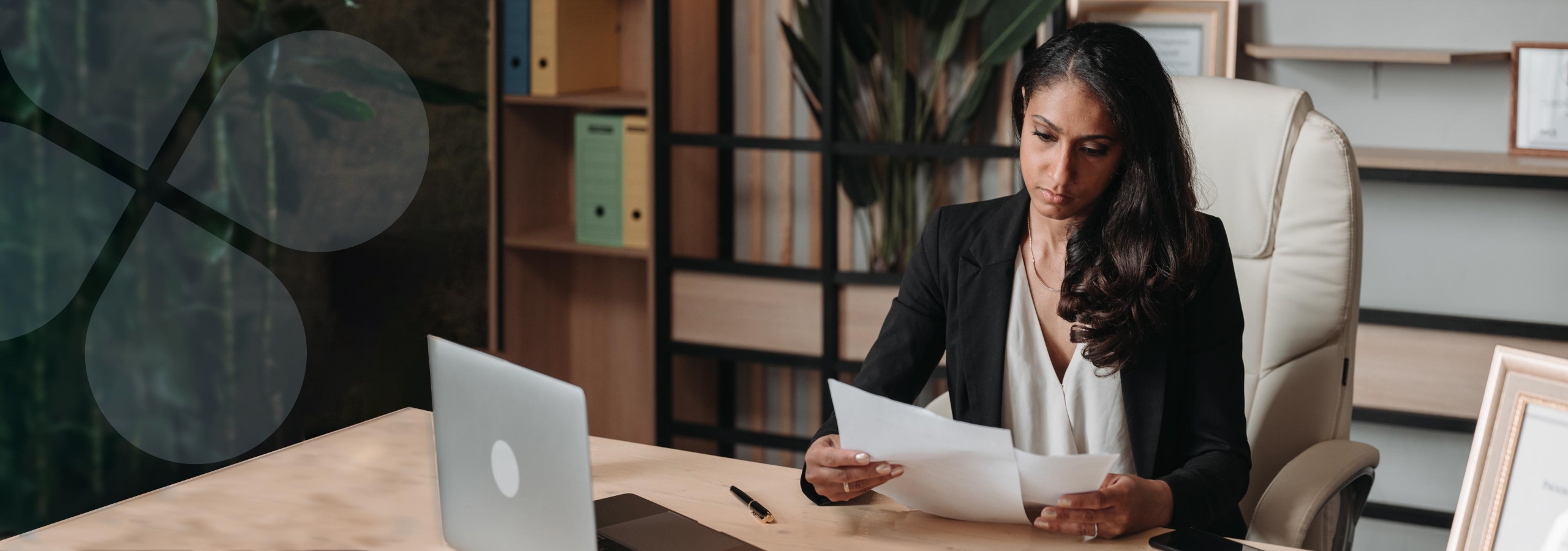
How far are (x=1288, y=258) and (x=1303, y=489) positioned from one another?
36cm

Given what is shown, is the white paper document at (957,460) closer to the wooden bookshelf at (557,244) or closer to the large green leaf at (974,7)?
the large green leaf at (974,7)

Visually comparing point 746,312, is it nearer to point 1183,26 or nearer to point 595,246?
point 595,246

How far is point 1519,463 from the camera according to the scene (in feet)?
3.14

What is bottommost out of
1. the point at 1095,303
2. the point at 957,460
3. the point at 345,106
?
the point at 957,460

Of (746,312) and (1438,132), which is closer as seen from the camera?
(1438,132)

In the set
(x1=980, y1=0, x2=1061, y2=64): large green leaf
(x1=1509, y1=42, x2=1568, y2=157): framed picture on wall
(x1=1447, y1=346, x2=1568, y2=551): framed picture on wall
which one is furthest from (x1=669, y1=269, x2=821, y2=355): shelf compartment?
(x1=1447, y1=346, x2=1568, y2=551): framed picture on wall

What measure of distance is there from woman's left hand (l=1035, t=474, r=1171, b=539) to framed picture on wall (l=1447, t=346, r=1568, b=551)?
30 cm

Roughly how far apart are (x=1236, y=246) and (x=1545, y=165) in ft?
3.42

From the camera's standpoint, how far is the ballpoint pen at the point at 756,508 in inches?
48.8

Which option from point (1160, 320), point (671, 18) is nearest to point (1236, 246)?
point (1160, 320)

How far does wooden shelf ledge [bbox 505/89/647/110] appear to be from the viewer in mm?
2941

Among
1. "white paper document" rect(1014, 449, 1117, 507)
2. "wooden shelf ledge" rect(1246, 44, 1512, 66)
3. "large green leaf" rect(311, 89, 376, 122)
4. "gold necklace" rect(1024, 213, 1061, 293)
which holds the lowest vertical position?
"white paper document" rect(1014, 449, 1117, 507)
